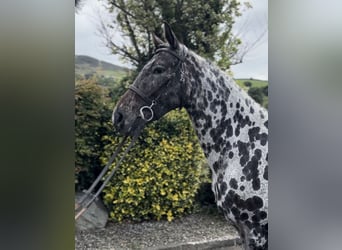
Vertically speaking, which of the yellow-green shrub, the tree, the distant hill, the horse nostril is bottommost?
the yellow-green shrub

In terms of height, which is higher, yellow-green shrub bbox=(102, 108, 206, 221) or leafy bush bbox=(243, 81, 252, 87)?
leafy bush bbox=(243, 81, 252, 87)

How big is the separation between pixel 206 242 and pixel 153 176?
2.69 feet

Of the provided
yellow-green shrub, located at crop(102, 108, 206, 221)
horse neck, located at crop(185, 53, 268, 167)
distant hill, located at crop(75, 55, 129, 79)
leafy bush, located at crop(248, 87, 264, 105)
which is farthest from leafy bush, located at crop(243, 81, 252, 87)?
horse neck, located at crop(185, 53, 268, 167)

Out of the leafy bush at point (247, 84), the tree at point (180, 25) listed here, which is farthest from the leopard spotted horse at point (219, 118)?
the leafy bush at point (247, 84)

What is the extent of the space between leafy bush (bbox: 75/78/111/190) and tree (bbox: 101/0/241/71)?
0.45m

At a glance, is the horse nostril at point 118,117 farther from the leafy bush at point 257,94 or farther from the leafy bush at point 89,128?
the leafy bush at point 257,94

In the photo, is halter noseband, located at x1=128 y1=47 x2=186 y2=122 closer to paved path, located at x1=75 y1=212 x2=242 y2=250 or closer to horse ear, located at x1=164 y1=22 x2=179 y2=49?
horse ear, located at x1=164 y1=22 x2=179 y2=49

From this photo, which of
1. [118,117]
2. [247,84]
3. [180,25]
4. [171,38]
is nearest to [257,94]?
[247,84]

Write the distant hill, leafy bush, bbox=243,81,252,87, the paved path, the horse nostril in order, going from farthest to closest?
leafy bush, bbox=243,81,252,87 < the paved path < the distant hill < the horse nostril

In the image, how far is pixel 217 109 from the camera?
2113mm

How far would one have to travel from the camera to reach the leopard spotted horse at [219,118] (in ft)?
6.49

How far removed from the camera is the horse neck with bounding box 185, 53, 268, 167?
206 cm
